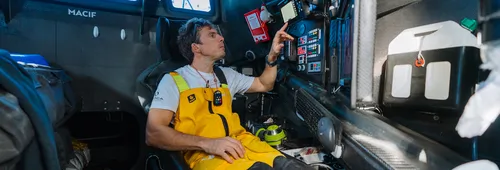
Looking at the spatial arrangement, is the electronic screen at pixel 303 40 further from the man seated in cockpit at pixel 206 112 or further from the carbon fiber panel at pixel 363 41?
the carbon fiber panel at pixel 363 41

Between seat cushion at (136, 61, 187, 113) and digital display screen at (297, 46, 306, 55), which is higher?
digital display screen at (297, 46, 306, 55)

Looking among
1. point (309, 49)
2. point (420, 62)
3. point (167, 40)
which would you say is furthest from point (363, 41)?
point (167, 40)

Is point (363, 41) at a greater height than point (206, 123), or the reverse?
point (363, 41)

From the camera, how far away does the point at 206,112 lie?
5.85 ft

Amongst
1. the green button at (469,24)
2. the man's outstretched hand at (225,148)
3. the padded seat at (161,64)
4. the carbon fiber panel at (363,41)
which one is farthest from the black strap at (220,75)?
the green button at (469,24)

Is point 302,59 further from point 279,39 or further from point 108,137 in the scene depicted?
point 108,137

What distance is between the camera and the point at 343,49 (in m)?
1.60

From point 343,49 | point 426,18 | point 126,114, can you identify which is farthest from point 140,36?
point 426,18

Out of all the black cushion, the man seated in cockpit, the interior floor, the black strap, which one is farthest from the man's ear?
the interior floor

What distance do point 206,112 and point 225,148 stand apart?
1.27 ft

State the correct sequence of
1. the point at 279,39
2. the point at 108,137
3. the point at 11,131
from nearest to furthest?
the point at 11,131, the point at 279,39, the point at 108,137

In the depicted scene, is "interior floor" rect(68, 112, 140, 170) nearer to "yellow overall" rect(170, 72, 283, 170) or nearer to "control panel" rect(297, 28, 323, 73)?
"yellow overall" rect(170, 72, 283, 170)

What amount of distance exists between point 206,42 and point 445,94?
1.38 m

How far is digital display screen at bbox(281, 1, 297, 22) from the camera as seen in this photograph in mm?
2119
